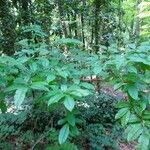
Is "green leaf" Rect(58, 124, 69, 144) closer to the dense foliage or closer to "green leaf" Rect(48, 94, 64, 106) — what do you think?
the dense foliage

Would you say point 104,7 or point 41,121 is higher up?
point 104,7

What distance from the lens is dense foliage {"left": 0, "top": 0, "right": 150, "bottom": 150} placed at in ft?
6.72

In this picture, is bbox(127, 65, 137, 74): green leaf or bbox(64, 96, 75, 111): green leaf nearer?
bbox(64, 96, 75, 111): green leaf

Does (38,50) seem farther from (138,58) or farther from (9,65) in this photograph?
(138,58)

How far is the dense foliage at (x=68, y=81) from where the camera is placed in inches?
80.6

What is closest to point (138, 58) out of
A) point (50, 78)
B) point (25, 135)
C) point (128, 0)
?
point (50, 78)

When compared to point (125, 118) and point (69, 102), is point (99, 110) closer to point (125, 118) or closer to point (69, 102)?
point (125, 118)

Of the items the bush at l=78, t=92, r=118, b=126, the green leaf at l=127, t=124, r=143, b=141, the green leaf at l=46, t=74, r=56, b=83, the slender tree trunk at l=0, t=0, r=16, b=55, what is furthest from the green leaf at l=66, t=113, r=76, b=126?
the slender tree trunk at l=0, t=0, r=16, b=55

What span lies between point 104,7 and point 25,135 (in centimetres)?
599

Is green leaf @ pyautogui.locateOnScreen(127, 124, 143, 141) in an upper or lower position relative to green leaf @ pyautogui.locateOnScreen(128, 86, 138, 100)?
lower

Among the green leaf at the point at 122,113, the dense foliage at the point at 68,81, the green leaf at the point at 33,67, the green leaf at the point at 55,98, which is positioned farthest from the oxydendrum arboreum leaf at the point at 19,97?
the green leaf at the point at 122,113

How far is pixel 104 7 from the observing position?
988cm

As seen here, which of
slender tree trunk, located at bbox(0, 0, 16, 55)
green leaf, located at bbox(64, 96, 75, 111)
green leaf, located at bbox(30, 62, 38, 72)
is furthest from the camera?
slender tree trunk, located at bbox(0, 0, 16, 55)

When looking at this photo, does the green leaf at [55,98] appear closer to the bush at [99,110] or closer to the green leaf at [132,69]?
the green leaf at [132,69]
